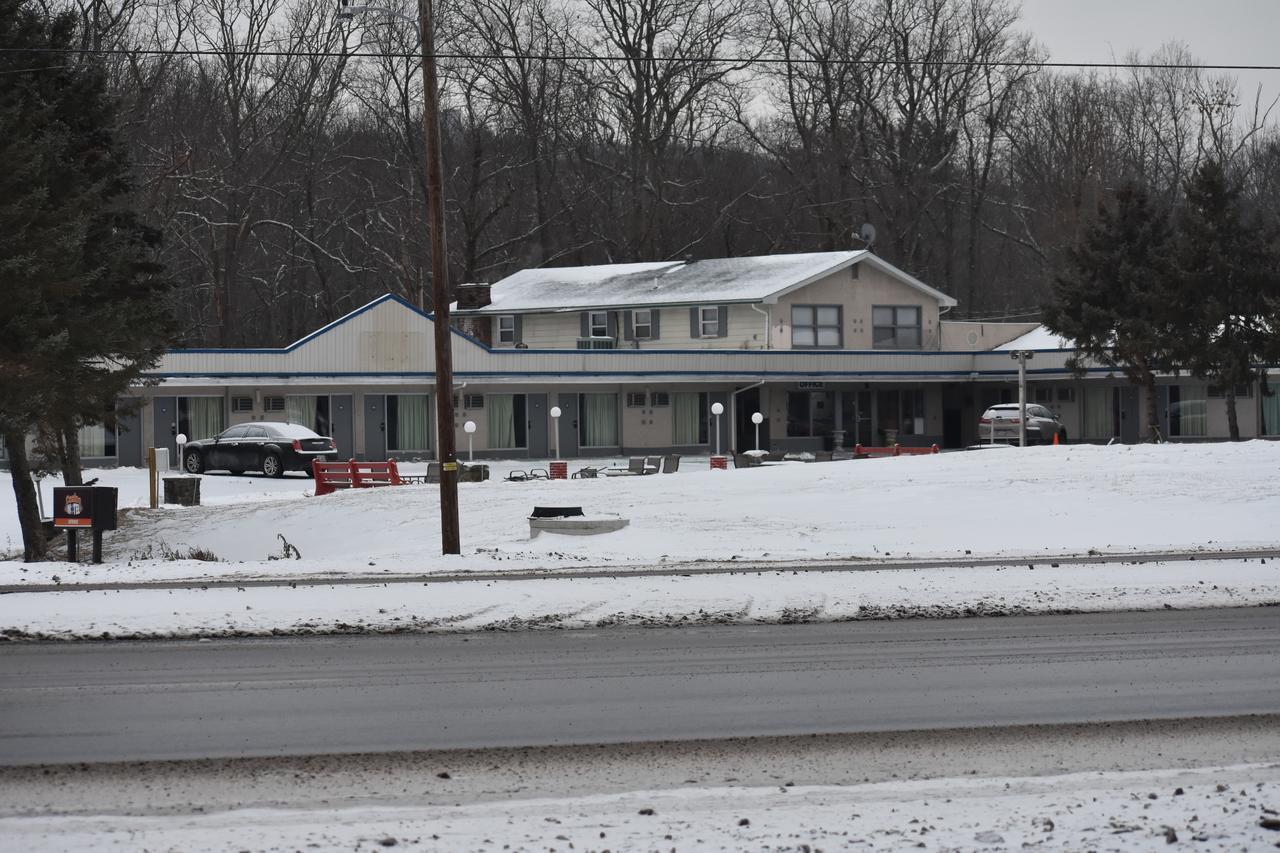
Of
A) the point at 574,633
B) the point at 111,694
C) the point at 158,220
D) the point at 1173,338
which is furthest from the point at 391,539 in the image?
the point at 158,220

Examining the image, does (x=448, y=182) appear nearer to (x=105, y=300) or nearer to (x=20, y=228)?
(x=105, y=300)

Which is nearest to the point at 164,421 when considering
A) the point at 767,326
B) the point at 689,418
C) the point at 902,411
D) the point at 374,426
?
the point at 374,426

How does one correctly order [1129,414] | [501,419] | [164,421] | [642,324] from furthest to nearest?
1. [642,324]
2. [1129,414]
3. [501,419]
4. [164,421]

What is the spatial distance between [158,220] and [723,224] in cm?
2752

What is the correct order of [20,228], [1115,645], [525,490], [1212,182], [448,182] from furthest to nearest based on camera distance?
[448,182] < [1212,182] < [525,490] < [20,228] < [1115,645]

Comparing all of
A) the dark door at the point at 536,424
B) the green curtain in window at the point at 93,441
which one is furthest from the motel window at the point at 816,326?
the green curtain in window at the point at 93,441

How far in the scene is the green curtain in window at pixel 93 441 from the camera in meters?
47.3

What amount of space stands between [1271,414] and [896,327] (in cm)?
1343

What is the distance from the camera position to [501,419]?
170ft

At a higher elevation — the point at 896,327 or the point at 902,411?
the point at 896,327

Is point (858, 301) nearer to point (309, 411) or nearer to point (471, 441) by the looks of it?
point (471, 441)

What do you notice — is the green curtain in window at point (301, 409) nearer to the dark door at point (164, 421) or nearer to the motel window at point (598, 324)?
the dark door at point (164, 421)

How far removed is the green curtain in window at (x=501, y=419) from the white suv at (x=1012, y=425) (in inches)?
605

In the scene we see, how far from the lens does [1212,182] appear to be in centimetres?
4731
